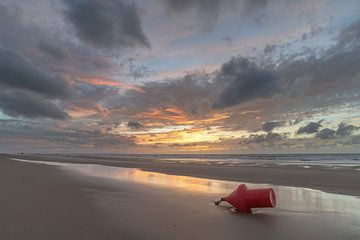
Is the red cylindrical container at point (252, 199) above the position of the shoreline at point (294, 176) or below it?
below

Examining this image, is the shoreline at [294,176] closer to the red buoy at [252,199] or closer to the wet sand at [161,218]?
the wet sand at [161,218]

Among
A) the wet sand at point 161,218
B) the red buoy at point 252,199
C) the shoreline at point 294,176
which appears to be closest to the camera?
the wet sand at point 161,218

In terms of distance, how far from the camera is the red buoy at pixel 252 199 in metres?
8.30

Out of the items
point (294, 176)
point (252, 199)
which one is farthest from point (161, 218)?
point (294, 176)

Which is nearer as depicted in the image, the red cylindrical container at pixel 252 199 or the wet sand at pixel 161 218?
the wet sand at pixel 161 218

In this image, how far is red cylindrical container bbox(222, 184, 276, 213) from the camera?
27.2 feet

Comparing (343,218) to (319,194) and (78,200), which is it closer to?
(319,194)

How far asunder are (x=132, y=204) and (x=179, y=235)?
3.76 meters

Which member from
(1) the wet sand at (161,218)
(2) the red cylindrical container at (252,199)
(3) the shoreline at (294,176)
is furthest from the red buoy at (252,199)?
(3) the shoreline at (294,176)

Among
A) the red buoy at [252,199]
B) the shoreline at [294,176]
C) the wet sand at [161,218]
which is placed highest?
the shoreline at [294,176]

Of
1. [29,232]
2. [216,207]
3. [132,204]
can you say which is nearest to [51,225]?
[29,232]

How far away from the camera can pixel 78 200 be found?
384 inches

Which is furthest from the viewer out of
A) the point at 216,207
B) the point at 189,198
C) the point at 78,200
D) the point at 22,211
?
the point at 189,198

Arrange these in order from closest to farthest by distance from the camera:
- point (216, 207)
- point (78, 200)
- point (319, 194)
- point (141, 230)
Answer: point (141, 230) → point (216, 207) → point (78, 200) → point (319, 194)
